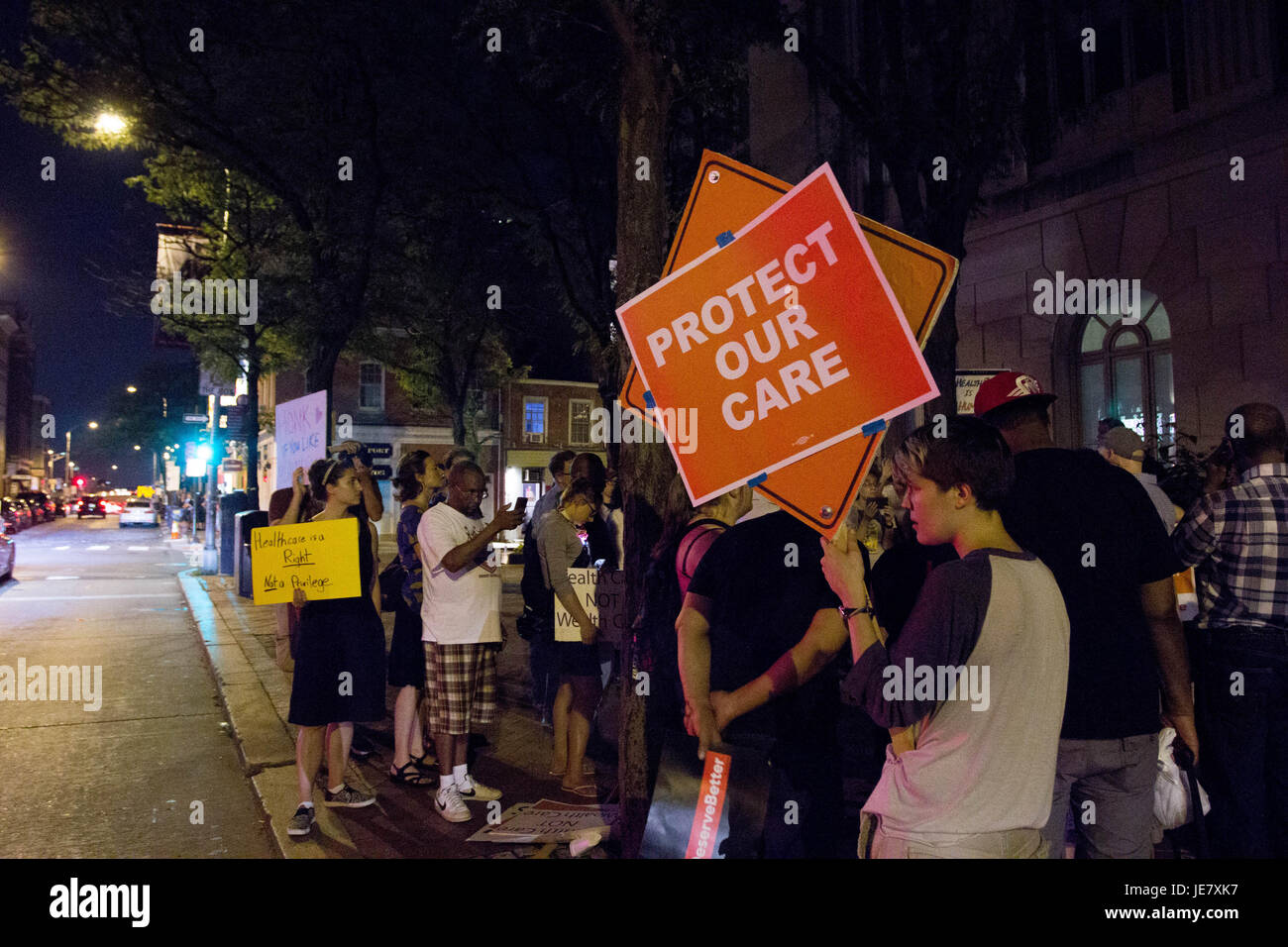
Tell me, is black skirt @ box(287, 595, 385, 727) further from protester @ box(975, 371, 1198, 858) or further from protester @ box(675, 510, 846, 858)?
protester @ box(975, 371, 1198, 858)

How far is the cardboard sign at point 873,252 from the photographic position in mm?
2779

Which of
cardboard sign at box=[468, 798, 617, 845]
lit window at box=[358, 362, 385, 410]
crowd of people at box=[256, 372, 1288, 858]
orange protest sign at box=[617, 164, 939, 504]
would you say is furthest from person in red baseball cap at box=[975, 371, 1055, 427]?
lit window at box=[358, 362, 385, 410]

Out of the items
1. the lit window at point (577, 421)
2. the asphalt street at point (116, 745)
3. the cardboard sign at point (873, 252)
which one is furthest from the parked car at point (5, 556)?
the lit window at point (577, 421)

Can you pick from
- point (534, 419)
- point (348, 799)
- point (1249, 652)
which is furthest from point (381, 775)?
point (534, 419)

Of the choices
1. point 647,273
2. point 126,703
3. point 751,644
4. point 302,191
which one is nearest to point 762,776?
point 751,644

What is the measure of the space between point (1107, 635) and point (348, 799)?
4213 mm

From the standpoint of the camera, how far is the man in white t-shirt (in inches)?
201

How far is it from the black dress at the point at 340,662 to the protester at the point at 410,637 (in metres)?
0.73

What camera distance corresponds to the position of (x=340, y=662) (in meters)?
4.87

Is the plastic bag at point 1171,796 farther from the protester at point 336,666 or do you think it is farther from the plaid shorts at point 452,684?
the protester at point 336,666

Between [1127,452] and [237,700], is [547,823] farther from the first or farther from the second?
[237,700]

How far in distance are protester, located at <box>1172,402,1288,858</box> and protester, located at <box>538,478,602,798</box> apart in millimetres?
3258
